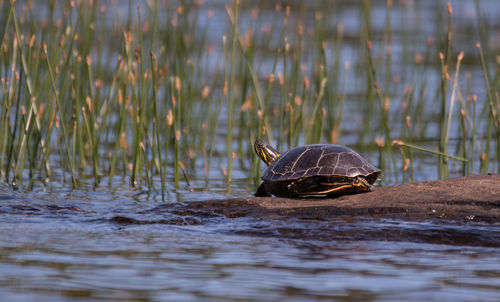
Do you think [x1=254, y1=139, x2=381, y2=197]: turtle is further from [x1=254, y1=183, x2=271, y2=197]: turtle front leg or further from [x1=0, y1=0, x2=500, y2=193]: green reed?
[x1=0, y1=0, x2=500, y2=193]: green reed

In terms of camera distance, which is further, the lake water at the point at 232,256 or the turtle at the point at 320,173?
the turtle at the point at 320,173

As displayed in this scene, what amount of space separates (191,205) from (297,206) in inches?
28.6

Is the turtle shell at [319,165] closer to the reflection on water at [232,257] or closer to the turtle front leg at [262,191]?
the turtle front leg at [262,191]

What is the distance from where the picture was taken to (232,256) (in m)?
3.73

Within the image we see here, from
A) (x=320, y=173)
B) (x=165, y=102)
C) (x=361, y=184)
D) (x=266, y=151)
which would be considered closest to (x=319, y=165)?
(x=320, y=173)

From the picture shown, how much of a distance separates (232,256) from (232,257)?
22mm

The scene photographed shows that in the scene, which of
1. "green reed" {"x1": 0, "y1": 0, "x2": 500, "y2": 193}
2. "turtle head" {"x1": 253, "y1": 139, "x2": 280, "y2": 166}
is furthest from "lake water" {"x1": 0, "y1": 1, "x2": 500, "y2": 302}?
"green reed" {"x1": 0, "y1": 0, "x2": 500, "y2": 193}

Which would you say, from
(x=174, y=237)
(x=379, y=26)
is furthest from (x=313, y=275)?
(x=379, y=26)

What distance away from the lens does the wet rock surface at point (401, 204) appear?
4.41 meters

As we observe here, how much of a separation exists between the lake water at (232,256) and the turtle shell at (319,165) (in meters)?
0.49

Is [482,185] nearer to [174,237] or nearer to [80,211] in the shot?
[174,237]

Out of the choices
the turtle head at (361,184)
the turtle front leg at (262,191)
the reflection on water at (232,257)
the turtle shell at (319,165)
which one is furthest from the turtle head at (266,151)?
the reflection on water at (232,257)

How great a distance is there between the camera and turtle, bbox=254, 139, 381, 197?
4.88 m

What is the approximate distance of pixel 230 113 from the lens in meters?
6.77
